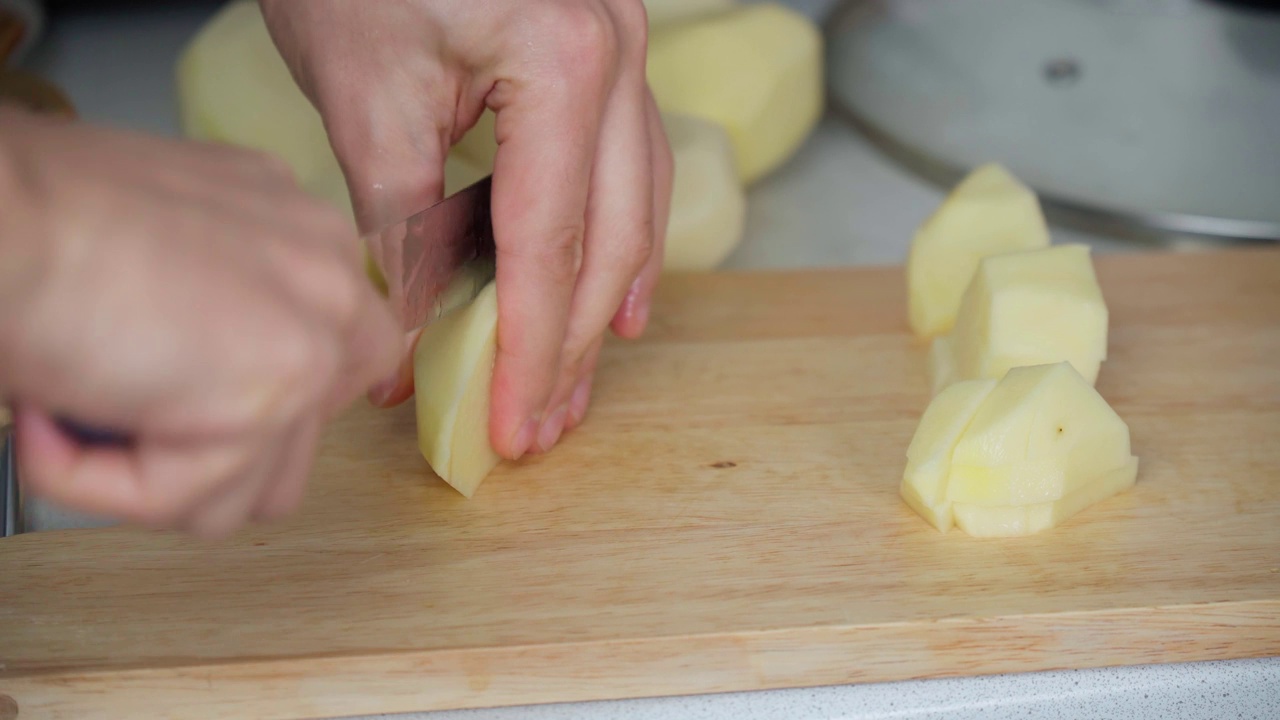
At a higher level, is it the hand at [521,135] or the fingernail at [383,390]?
the hand at [521,135]

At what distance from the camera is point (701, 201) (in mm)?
1539

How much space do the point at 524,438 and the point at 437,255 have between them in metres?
0.21

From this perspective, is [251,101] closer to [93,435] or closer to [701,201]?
[701,201]

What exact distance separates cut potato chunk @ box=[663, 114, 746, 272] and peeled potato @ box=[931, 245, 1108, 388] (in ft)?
1.35

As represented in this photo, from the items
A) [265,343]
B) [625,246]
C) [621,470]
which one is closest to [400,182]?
[625,246]

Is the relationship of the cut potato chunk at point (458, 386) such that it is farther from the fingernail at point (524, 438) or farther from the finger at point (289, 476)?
the finger at point (289, 476)

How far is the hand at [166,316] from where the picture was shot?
600mm

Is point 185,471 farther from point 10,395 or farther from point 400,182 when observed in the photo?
point 400,182

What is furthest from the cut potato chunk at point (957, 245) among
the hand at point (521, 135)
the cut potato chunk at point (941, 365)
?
the hand at point (521, 135)

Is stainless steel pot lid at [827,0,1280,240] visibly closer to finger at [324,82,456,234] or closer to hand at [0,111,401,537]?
finger at [324,82,456,234]

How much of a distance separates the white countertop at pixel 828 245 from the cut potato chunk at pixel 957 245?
1.05 ft

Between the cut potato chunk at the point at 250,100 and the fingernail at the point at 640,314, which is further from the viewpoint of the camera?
the cut potato chunk at the point at 250,100

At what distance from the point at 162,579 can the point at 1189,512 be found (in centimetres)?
99

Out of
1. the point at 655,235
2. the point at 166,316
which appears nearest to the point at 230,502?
the point at 166,316
